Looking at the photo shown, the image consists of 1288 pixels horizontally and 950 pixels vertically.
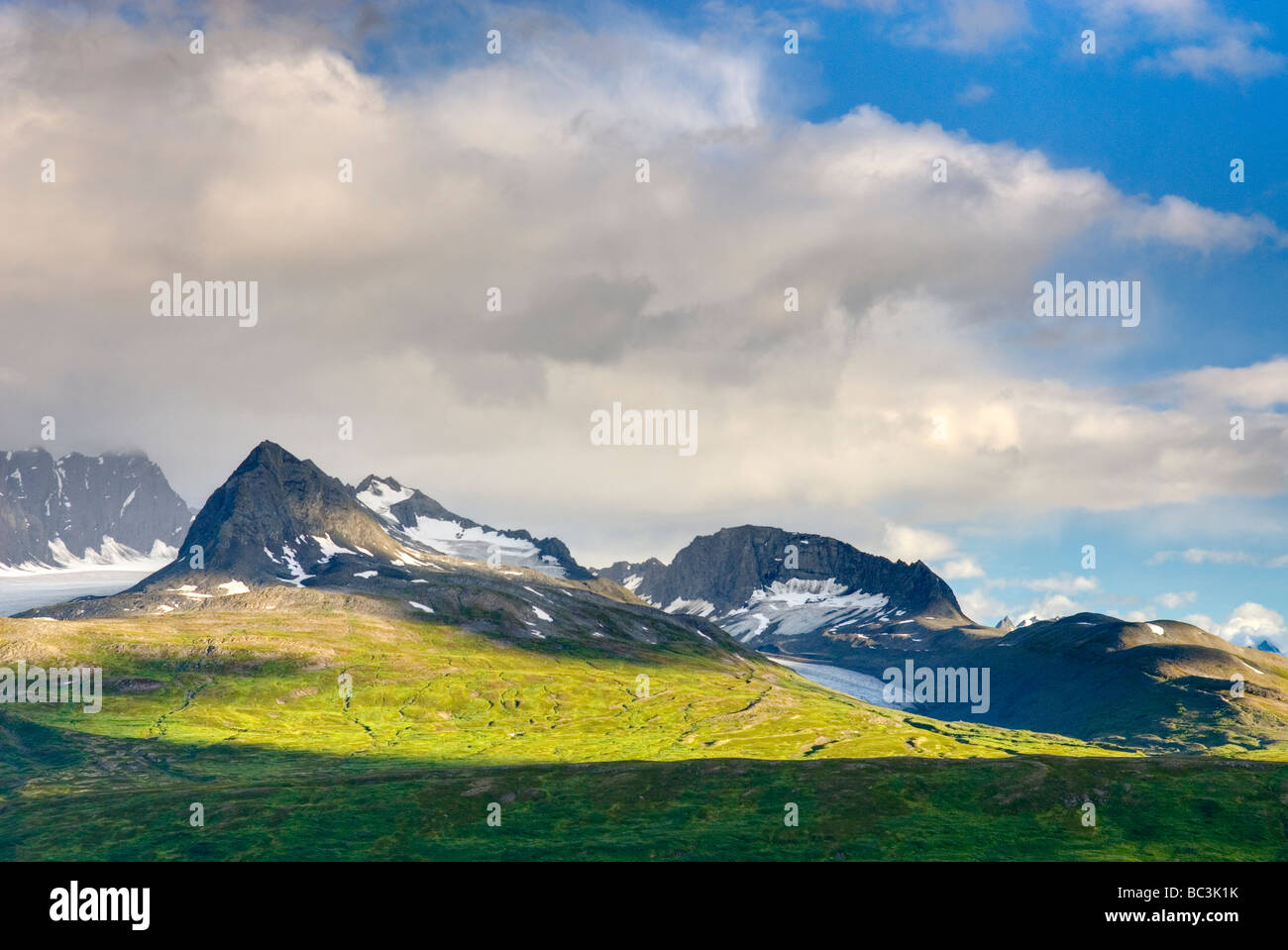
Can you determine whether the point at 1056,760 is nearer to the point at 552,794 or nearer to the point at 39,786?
the point at 552,794

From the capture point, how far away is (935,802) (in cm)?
14750

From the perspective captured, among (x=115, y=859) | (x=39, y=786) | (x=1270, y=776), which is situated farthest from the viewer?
(x=39, y=786)
